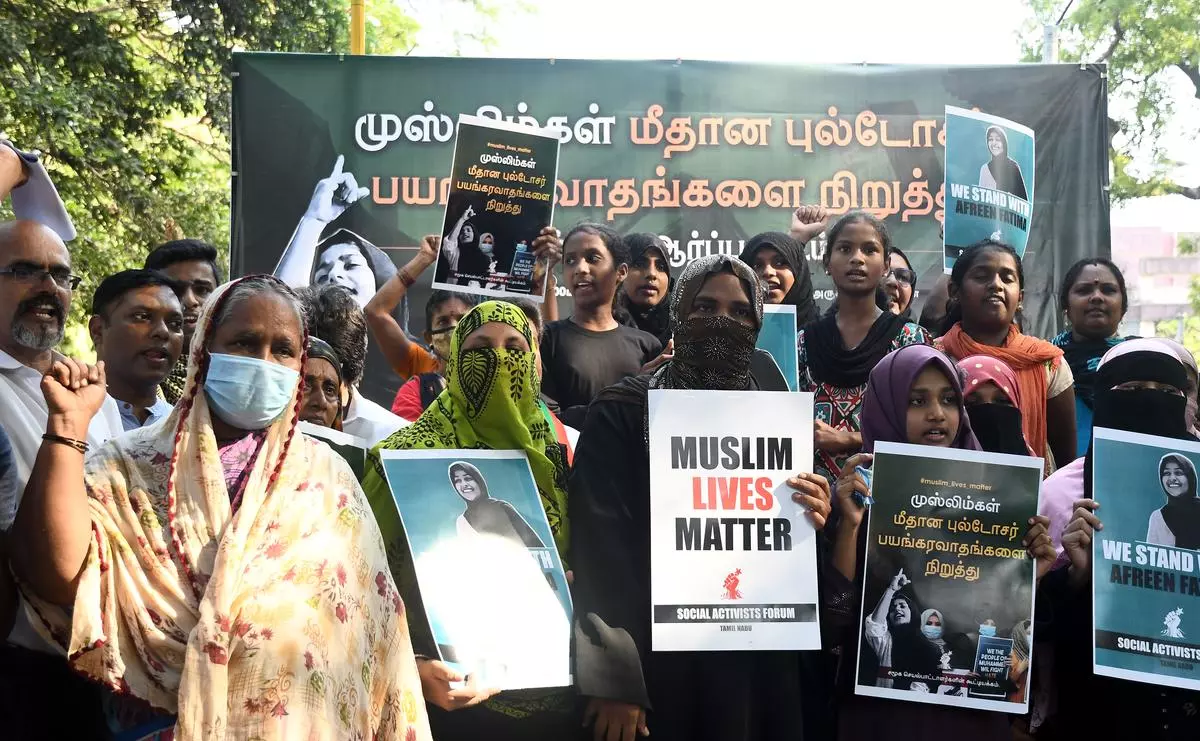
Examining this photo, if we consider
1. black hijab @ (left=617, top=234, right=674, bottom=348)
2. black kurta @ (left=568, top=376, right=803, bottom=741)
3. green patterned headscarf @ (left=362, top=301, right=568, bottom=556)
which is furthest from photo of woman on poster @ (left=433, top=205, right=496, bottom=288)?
black kurta @ (left=568, top=376, right=803, bottom=741)

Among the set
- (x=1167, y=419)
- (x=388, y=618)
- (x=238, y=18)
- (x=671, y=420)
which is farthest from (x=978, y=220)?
(x=238, y=18)

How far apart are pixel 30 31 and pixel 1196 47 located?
15.0 meters

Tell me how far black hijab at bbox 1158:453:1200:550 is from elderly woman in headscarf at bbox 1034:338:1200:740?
0.18 m

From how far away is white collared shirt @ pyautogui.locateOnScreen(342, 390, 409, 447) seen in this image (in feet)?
15.2

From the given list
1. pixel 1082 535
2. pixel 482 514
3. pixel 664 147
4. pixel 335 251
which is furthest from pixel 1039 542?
pixel 335 251

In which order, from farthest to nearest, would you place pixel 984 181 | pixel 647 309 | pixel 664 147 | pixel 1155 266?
pixel 1155 266
pixel 664 147
pixel 647 309
pixel 984 181

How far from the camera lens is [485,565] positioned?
340cm

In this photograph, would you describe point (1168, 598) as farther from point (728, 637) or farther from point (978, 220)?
point (978, 220)

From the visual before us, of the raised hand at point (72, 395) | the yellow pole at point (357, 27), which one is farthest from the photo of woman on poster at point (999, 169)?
the yellow pole at point (357, 27)

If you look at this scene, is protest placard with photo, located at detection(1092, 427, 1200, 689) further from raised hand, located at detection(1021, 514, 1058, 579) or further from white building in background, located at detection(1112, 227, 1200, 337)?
white building in background, located at detection(1112, 227, 1200, 337)

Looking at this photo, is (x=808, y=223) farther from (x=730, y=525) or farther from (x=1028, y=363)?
(x=730, y=525)

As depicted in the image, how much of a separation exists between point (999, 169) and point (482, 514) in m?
3.30

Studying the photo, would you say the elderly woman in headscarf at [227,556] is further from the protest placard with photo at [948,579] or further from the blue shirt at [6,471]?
the protest placard with photo at [948,579]

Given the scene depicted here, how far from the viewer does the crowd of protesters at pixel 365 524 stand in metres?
2.85
